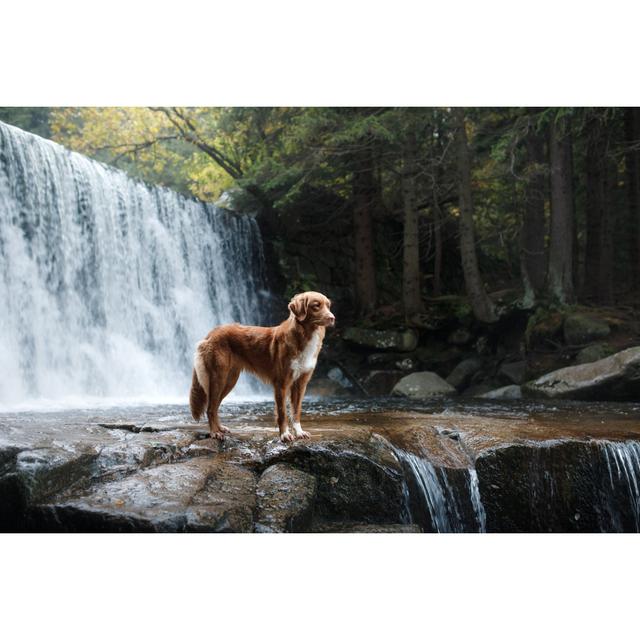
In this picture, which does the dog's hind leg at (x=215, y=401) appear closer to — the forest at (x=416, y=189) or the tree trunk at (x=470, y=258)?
the forest at (x=416, y=189)

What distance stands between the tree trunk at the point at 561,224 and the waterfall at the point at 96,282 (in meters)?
4.72

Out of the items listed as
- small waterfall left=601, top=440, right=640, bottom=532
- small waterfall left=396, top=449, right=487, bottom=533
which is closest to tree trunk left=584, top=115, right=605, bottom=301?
small waterfall left=601, top=440, right=640, bottom=532

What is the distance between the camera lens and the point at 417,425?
4.25m

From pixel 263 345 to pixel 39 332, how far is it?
3992mm

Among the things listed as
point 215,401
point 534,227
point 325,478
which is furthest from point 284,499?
point 534,227

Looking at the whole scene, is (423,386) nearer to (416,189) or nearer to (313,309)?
(416,189)

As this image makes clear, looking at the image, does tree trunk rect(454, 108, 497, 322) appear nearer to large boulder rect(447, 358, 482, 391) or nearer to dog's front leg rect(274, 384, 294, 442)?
large boulder rect(447, 358, 482, 391)

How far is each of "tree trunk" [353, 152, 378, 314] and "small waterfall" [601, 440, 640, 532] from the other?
19.6 feet

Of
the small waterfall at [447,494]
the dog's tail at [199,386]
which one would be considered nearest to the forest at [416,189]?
the dog's tail at [199,386]

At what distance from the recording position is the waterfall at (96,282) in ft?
21.5

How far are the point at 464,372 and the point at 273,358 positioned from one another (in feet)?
18.3

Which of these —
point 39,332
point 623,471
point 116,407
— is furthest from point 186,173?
point 623,471

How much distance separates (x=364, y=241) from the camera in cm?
1001

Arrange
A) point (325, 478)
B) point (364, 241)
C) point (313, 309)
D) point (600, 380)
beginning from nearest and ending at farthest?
point (325, 478)
point (313, 309)
point (600, 380)
point (364, 241)
